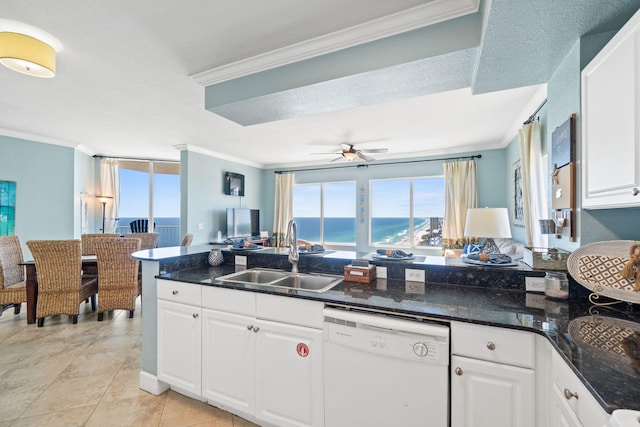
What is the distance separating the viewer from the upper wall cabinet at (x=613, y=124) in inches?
41.1

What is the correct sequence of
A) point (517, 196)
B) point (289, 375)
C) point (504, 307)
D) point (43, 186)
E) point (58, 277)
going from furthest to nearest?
point (43, 186)
point (517, 196)
point (58, 277)
point (289, 375)
point (504, 307)

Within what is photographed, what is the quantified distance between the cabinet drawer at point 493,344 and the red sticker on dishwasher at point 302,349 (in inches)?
29.1

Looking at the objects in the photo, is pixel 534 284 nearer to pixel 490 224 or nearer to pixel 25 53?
pixel 490 224

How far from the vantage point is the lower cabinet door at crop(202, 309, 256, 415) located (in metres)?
1.71

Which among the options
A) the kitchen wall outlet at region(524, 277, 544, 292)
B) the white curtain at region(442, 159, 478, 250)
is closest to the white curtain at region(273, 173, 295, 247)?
the white curtain at region(442, 159, 478, 250)

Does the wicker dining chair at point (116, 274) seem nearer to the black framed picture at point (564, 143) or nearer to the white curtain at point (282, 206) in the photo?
the white curtain at point (282, 206)

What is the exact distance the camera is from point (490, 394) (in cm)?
117

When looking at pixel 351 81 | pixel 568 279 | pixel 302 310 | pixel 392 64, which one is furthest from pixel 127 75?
pixel 568 279

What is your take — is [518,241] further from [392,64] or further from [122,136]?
[122,136]

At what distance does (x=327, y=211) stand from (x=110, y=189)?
4.70m

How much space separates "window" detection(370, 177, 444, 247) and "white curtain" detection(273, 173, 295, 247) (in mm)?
2031

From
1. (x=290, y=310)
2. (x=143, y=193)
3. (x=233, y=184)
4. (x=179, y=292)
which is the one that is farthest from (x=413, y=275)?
(x=143, y=193)

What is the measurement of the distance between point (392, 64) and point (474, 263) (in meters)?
1.38

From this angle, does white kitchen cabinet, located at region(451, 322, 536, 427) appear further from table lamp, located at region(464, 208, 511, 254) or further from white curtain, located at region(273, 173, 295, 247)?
white curtain, located at region(273, 173, 295, 247)
